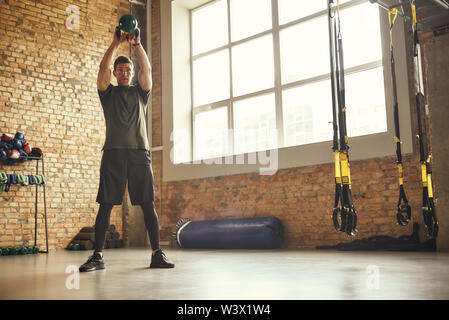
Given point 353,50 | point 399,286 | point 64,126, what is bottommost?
point 399,286

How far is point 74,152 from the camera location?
7.85 m

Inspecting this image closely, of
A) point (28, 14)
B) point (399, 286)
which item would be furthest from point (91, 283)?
point (28, 14)

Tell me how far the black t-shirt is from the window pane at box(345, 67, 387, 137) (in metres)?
3.34

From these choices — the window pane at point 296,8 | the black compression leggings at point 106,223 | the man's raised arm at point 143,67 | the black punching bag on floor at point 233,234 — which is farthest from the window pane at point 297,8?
the black compression leggings at point 106,223

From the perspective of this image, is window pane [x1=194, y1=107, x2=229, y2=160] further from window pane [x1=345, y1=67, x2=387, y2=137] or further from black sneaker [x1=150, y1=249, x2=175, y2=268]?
black sneaker [x1=150, y1=249, x2=175, y2=268]

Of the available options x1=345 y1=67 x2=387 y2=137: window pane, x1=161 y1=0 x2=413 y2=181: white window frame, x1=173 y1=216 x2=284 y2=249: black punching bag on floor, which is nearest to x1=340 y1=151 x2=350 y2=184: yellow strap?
x1=161 y1=0 x2=413 y2=181: white window frame

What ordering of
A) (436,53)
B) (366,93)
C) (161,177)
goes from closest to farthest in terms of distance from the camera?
(436,53) → (366,93) → (161,177)

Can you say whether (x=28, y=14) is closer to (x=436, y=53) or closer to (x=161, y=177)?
(x=161, y=177)

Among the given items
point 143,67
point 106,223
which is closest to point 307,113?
point 143,67

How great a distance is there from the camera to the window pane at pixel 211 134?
7.78 metres

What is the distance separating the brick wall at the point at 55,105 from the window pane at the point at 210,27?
1606 millimetres
